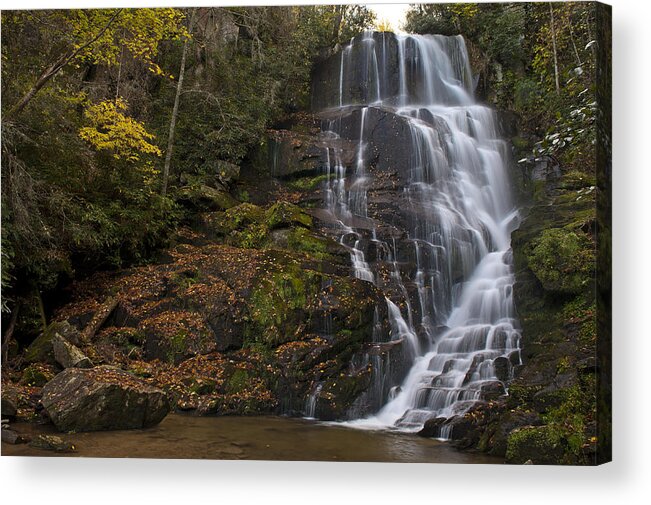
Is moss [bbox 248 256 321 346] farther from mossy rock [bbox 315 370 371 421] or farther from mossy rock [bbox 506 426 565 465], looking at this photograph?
mossy rock [bbox 506 426 565 465]

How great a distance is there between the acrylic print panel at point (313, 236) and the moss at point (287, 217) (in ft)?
0.09

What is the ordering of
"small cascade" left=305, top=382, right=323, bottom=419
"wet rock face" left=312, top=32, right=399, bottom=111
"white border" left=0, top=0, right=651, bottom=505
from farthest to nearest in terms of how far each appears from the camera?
"wet rock face" left=312, top=32, right=399, bottom=111, "small cascade" left=305, top=382, right=323, bottom=419, "white border" left=0, top=0, right=651, bottom=505

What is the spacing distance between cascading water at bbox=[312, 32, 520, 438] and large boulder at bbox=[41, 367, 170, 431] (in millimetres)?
2076

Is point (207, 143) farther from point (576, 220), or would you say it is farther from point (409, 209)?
point (576, 220)

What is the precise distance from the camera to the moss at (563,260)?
5121mm

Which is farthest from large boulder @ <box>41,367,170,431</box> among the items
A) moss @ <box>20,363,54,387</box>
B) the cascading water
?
the cascading water

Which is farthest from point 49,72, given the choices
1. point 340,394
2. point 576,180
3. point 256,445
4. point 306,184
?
point 576,180

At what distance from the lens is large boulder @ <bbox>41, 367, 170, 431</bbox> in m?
5.09

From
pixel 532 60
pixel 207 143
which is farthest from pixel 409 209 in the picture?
pixel 207 143

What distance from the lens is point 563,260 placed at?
5.44 m

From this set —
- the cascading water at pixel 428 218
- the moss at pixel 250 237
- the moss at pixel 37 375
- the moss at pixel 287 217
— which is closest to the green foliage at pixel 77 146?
the moss at pixel 37 375

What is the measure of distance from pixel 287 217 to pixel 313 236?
43 cm

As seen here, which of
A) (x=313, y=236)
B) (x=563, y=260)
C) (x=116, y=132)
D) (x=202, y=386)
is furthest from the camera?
(x=313, y=236)

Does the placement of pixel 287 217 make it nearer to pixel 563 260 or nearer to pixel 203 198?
pixel 203 198
